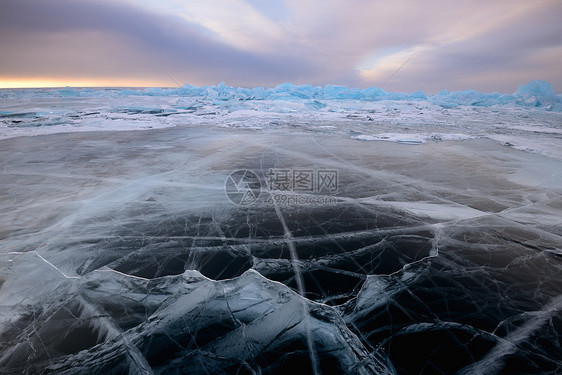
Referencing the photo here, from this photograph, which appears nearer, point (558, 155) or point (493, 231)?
point (493, 231)

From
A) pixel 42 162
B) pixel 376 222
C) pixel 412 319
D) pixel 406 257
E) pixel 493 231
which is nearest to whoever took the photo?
pixel 412 319

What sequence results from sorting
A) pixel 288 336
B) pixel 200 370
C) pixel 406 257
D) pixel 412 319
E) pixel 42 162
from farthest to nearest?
pixel 42 162 → pixel 406 257 → pixel 412 319 → pixel 288 336 → pixel 200 370

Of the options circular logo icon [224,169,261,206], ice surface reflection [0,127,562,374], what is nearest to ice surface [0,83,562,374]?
ice surface reflection [0,127,562,374]

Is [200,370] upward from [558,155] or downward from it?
downward

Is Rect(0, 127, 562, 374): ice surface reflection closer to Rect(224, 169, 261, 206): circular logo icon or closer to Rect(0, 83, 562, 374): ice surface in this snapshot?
Rect(0, 83, 562, 374): ice surface

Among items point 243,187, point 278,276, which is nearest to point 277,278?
point 278,276

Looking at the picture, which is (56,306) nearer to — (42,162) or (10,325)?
(10,325)

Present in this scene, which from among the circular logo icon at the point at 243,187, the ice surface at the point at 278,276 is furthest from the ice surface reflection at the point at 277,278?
the circular logo icon at the point at 243,187

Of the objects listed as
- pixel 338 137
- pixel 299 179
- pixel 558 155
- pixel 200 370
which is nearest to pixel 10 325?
pixel 200 370

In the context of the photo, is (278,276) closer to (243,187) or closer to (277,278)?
(277,278)

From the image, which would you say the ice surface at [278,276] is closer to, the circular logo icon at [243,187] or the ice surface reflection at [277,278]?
the ice surface reflection at [277,278]
